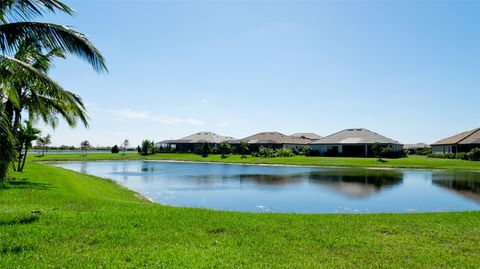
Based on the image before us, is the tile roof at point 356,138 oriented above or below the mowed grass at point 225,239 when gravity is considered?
above

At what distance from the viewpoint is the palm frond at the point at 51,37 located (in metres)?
8.61

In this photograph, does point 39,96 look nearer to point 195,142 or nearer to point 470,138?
point 470,138

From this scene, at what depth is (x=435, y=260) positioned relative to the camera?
267 inches

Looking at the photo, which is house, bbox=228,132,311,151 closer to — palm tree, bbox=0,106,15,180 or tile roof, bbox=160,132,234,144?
tile roof, bbox=160,132,234,144

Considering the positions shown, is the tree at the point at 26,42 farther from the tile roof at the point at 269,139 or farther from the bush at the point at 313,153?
the tile roof at the point at 269,139

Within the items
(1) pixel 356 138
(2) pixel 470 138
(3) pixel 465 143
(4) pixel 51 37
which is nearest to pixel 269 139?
(1) pixel 356 138

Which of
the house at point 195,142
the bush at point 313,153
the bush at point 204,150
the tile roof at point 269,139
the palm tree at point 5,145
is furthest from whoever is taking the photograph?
the house at point 195,142

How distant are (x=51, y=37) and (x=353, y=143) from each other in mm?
62592

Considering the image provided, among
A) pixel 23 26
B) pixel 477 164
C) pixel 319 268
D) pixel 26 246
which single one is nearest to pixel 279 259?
pixel 319 268

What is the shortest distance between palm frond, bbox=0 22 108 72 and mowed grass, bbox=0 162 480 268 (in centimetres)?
420

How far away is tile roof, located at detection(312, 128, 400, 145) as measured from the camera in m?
66.4

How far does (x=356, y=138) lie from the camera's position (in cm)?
6912

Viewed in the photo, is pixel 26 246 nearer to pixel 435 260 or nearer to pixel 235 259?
pixel 235 259

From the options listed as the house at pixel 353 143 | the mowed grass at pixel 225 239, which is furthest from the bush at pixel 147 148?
the mowed grass at pixel 225 239
